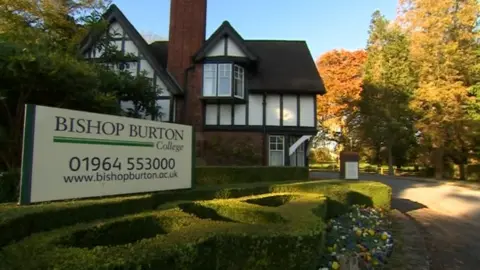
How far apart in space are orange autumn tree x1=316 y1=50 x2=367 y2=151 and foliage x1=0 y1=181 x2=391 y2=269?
1335 inches

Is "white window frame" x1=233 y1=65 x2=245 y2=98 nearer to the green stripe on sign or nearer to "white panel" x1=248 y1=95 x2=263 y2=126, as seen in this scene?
"white panel" x1=248 y1=95 x2=263 y2=126

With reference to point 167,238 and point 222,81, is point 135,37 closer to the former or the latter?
point 222,81

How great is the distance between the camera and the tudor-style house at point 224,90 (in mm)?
20109

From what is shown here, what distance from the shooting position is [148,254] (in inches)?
132

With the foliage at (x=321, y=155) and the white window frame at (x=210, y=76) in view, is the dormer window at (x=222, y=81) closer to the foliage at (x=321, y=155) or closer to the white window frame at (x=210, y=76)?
the white window frame at (x=210, y=76)

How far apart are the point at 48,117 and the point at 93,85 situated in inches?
225

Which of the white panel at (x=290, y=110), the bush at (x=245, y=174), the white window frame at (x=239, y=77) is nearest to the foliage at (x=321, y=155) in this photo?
the white panel at (x=290, y=110)

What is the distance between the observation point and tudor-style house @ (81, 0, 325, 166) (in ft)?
66.0

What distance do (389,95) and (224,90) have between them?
20.6 m

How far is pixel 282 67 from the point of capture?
2244 centimetres

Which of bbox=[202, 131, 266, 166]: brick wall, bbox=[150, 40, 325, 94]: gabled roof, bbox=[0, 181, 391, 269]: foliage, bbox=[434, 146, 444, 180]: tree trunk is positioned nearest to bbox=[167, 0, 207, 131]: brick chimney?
bbox=[150, 40, 325, 94]: gabled roof

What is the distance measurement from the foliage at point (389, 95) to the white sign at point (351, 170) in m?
21.3

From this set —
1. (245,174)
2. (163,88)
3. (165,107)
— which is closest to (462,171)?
(165,107)

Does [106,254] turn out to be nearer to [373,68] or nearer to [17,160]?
[17,160]
